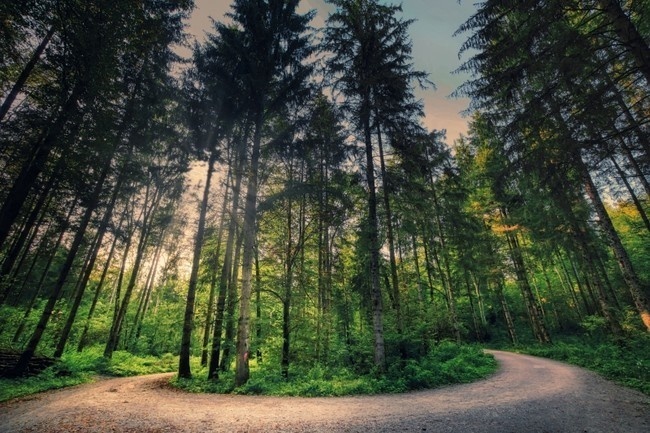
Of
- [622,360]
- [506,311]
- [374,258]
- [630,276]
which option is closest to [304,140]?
[374,258]

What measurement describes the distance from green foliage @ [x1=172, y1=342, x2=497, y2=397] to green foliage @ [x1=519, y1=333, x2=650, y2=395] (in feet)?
12.8

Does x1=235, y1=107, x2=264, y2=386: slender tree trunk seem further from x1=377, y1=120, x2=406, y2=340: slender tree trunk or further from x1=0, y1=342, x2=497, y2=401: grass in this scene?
x1=377, y1=120, x2=406, y2=340: slender tree trunk

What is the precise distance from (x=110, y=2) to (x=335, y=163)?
8.80 meters

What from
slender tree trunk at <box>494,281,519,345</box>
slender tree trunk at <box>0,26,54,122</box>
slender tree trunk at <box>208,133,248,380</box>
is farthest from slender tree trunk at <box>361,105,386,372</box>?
slender tree trunk at <box>494,281,519,345</box>

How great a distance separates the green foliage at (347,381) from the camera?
8383mm

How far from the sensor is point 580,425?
4.80 m

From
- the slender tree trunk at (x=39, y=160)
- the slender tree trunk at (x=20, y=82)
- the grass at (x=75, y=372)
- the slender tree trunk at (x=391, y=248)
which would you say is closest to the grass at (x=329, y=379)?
the grass at (x=75, y=372)

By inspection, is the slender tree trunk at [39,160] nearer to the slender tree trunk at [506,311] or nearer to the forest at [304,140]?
the forest at [304,140]

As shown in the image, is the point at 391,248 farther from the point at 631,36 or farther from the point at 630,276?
the point at 631,36

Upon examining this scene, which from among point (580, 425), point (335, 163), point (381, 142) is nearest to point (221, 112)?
point (335, 163)

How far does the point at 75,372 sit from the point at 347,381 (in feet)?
40.1

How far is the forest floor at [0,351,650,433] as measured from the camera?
4.86m

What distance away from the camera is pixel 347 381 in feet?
30.6

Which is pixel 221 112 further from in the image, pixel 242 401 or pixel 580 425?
pixel 580 425
